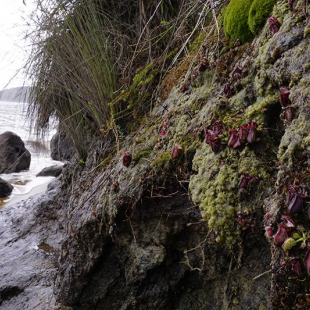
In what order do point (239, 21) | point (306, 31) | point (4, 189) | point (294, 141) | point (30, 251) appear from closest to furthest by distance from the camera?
point (294, 141) < point (306, 31) < point (239, 21) < point (30, 251) < point (4, 189)

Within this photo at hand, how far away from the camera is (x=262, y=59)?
5.55ft

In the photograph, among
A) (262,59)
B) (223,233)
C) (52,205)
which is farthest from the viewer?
(52,205)

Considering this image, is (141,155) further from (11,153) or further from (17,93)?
(11,153)

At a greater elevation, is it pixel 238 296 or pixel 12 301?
pixel 238 296

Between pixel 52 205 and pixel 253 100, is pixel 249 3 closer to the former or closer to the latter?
pixel 253 100

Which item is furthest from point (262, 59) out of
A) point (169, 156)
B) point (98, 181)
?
point (98, 181)

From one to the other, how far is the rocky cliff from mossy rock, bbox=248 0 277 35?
10 centimetres

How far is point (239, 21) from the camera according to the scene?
2.06 meters

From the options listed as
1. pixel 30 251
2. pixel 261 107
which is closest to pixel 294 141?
pixel 261 107

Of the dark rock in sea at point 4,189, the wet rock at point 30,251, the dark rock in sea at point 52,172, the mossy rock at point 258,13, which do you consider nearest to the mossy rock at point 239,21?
the mossy rock at point 258,13

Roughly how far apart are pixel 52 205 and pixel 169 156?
10.3 ft

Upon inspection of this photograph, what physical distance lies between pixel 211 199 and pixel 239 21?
121 centimetres

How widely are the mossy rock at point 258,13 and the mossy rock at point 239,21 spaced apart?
0.07 metres

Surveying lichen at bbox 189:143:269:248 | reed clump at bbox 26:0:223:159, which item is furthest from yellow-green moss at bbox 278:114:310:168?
reed clump at bbox 26:0:223:159
